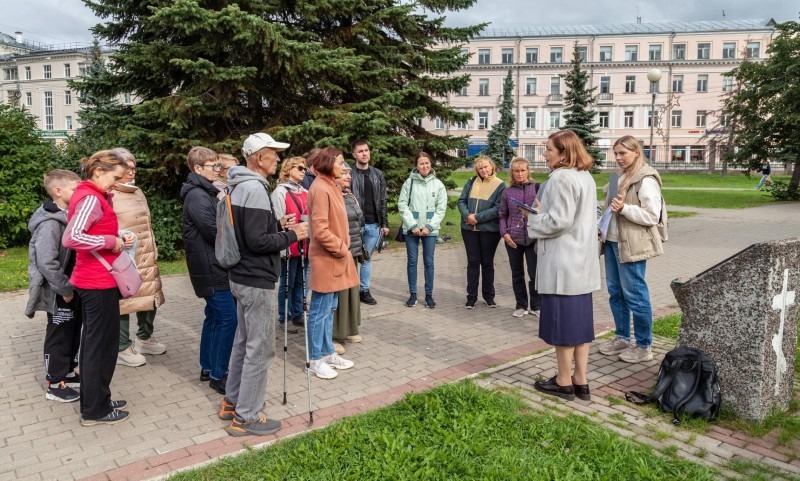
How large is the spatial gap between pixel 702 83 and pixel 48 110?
261 feet

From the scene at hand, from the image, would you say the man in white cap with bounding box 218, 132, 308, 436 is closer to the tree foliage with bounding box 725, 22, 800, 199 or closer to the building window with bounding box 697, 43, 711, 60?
the tree foliage with bounding box 725, 22, 800, 199

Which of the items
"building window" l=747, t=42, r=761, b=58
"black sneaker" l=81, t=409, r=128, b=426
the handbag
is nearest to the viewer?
the handbag

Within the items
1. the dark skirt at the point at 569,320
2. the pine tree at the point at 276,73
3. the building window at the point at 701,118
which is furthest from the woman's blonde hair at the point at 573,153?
the building window at the point at 701,118

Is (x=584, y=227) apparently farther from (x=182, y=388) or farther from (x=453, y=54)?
(x=453, y=54)

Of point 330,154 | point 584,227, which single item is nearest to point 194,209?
point 330,154

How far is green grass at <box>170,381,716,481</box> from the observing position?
3.64 m

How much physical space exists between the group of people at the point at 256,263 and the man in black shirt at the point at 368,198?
46.7 inches

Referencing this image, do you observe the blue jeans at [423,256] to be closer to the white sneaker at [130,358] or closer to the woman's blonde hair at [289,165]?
the woman's blonde hair at [289,165]

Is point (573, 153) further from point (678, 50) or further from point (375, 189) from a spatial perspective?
point (678, 50)

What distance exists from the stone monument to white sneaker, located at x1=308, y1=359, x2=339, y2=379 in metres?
2.94

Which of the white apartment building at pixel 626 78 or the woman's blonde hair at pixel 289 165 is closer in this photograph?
the woman's blonde hair at pixel 289 165

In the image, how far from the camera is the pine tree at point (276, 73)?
1132 centimetres

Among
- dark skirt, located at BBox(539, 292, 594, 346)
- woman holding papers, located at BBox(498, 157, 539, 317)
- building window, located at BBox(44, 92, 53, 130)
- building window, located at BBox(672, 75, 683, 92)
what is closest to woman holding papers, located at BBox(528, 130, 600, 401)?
dark skirt, located at BBox(539, 292, 594, 346)

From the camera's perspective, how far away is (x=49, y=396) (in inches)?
195
